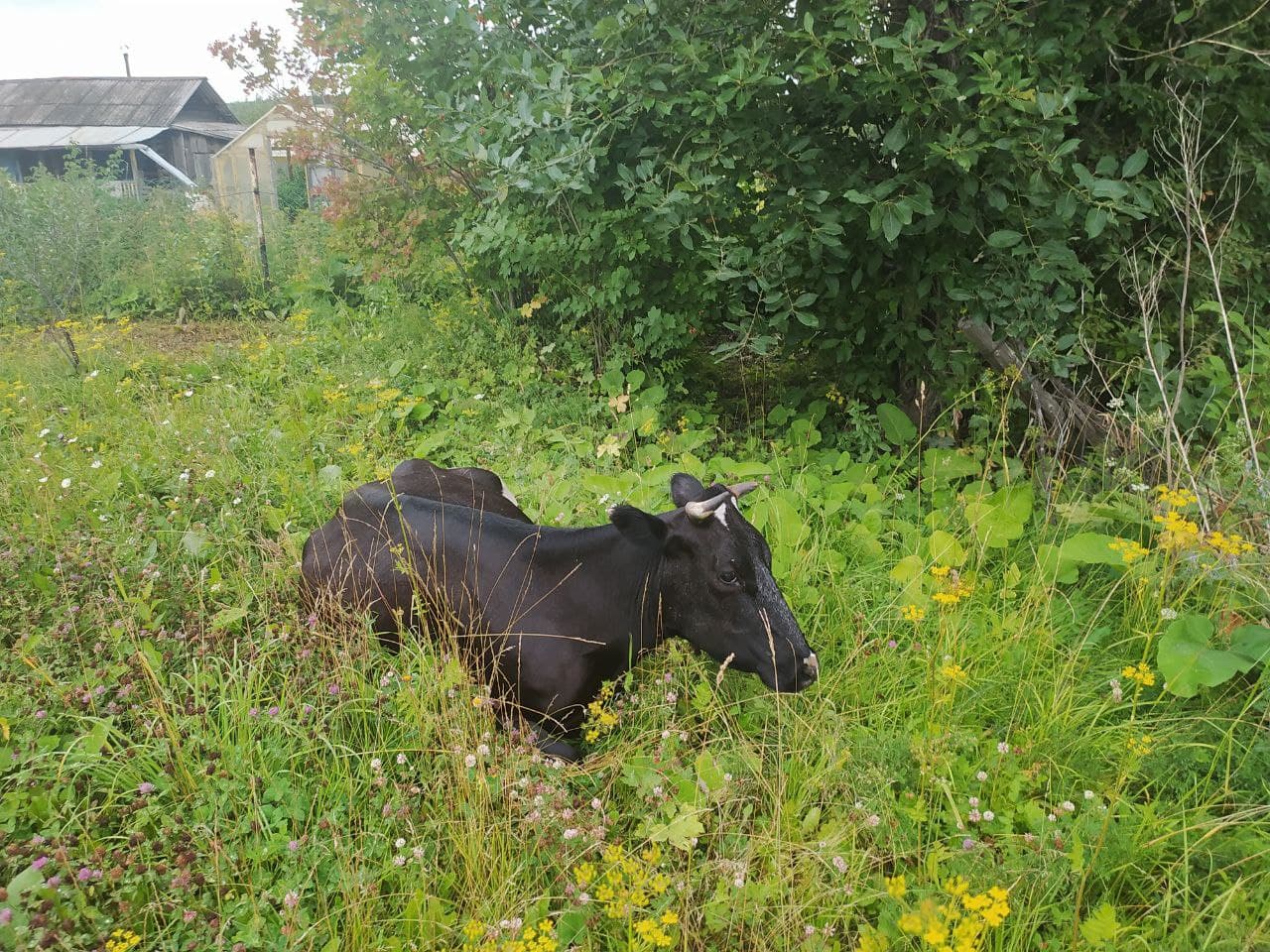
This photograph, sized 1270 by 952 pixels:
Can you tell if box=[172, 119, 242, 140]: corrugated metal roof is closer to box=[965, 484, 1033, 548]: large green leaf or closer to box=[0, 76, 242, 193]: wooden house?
box=[0, 76, 242, 193]: wooden house

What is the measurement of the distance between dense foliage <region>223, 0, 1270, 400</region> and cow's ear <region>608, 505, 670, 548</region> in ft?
6.34

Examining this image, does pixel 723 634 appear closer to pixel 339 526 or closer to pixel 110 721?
pixel 339 526

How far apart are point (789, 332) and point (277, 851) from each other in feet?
13.1

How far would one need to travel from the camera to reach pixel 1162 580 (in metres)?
2.93

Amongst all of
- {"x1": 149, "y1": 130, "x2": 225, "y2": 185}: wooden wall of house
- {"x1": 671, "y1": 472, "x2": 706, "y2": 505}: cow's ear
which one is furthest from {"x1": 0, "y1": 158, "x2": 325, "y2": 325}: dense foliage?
{"x1": 149, "y1": 130, "x2": 225, "y2": 185}: wooden wall of house

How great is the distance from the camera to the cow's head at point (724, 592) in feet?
8.74

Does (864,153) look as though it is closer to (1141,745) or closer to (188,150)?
(1141,745)

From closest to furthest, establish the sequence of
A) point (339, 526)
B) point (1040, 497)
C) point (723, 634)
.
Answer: point (723, 634) < point (339, 526) < point (1040, 497)

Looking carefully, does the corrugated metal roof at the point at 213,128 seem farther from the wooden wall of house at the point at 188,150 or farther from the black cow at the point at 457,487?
the black cow at the point at 457,487

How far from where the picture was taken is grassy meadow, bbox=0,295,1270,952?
2.01m

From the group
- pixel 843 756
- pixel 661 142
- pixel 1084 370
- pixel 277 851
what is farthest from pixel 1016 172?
pixel 277 851

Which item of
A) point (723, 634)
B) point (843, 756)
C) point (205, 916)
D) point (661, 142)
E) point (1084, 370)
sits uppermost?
point (661, 142)

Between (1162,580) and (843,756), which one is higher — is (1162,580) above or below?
above

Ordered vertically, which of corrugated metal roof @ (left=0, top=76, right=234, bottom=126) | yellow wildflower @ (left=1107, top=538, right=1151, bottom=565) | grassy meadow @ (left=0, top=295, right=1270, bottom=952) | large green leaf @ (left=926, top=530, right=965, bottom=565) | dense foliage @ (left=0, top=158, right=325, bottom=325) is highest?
corrugated metal roof @ (left=0, top=76, right=234, bottom=126)
